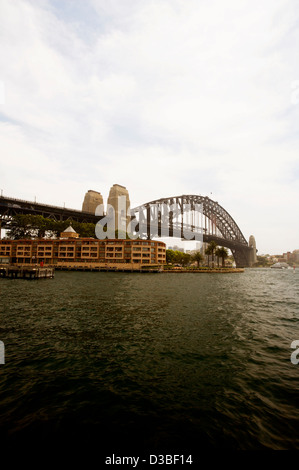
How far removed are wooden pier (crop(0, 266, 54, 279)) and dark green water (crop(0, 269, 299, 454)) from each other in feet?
147

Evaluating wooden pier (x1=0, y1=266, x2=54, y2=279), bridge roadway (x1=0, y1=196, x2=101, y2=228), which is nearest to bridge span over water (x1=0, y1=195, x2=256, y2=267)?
bridge roadway (x1=0, y1=196, x2=101, y2=228)

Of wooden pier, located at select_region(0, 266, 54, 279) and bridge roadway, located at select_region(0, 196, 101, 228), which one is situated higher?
bridge roadway, located at select_region(0, 196, 101, 228)

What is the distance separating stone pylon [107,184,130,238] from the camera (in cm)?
16438

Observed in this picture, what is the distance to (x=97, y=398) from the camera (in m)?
9.87

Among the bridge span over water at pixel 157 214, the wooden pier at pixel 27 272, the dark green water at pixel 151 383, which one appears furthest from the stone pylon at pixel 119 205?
the dark green water at pixel 151 383

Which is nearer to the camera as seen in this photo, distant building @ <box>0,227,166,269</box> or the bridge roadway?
distant building @ <box>0,227,166,269</box>

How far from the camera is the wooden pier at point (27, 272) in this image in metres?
62.8

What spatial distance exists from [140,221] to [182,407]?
163 m

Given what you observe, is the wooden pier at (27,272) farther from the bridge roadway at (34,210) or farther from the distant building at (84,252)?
the bridge roadway at (34,210)

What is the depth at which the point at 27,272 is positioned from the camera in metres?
69.2

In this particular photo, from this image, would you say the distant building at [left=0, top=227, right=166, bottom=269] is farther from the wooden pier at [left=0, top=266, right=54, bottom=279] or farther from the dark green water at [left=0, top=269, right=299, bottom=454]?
the dark green water at [left=0, top=269, right=299, bottom=454]

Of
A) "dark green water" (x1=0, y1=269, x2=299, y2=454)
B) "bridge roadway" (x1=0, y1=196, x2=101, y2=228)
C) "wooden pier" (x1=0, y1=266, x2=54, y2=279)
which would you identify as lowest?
"dark green water" (x1=0, y1=269, x2=299, y2=454)

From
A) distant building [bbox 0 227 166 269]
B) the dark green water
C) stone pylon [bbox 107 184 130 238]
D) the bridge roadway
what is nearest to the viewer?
the dark green water
